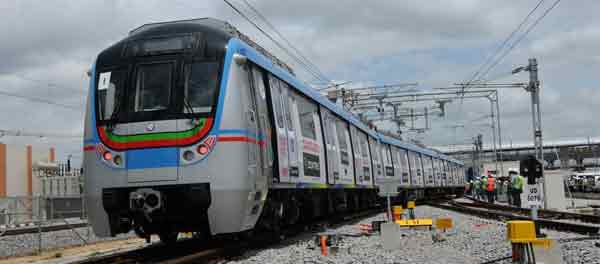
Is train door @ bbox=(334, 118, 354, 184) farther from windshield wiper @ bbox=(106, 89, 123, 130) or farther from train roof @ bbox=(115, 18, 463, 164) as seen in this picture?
windshield wiper @ bbox=(106, 89, 123, 130)

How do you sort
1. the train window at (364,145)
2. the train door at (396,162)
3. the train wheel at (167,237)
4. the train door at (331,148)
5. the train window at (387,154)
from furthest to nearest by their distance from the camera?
the train door at (396,162)
the train window at (387,154)
the train window at (364,145)
the train door at (331,148)
the train wheel at (167,237)

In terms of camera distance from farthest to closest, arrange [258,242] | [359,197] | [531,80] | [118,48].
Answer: [531,80], [359,197], [258,242], [118,48]

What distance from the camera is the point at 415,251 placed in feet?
32.9

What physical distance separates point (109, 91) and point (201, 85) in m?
1.34

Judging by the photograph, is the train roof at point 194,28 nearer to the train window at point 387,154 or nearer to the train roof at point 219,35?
the train roof at point 219,35

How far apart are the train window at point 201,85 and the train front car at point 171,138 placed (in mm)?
14

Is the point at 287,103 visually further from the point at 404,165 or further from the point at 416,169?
the point at 416,169

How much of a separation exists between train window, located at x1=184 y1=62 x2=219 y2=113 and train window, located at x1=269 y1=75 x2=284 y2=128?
5.72 ft

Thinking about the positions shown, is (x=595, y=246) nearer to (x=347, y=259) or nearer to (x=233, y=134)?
(x=347, y=259)

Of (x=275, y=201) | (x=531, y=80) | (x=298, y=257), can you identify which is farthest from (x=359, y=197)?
(x=298, y=257)

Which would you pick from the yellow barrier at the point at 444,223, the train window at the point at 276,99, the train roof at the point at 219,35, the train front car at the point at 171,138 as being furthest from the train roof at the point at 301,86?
the yellow barrier at the point at 444,223

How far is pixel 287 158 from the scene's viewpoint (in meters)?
10.6

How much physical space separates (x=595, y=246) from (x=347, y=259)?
374 cm

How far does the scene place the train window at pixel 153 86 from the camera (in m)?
8.70
